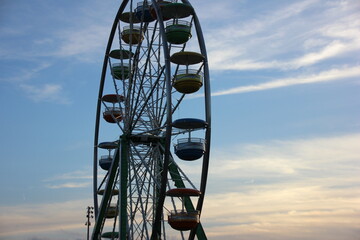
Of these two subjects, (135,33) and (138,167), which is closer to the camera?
(138,167)

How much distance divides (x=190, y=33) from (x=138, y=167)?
909 cm

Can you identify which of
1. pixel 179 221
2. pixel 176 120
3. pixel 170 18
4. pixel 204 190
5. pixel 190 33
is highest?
pixel 170 18

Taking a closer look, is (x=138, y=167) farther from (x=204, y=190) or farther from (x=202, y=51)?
(x=202, y=51)

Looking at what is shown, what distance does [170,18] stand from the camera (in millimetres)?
31609

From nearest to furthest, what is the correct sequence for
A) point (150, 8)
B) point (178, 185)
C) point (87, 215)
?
point (150, 8), point (178, 185), point (87, 215)

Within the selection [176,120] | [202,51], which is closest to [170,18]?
[202,51]

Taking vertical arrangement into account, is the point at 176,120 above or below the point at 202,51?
below

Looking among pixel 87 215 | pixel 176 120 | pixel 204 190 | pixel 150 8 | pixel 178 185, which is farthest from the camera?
pixel 87 215

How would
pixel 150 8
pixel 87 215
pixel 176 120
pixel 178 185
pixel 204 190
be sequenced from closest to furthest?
pixel 176 120
pixel 204 190
pixel 150 8
pixel 178 185
pixel 87 215

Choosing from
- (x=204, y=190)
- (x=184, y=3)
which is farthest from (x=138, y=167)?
(x=184, y=3)

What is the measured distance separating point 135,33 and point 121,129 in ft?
22.3

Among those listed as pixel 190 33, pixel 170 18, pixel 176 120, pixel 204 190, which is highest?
pixel 170 18

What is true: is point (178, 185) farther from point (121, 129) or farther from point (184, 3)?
point (184, 3)

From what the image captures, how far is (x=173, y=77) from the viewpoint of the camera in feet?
96.9
